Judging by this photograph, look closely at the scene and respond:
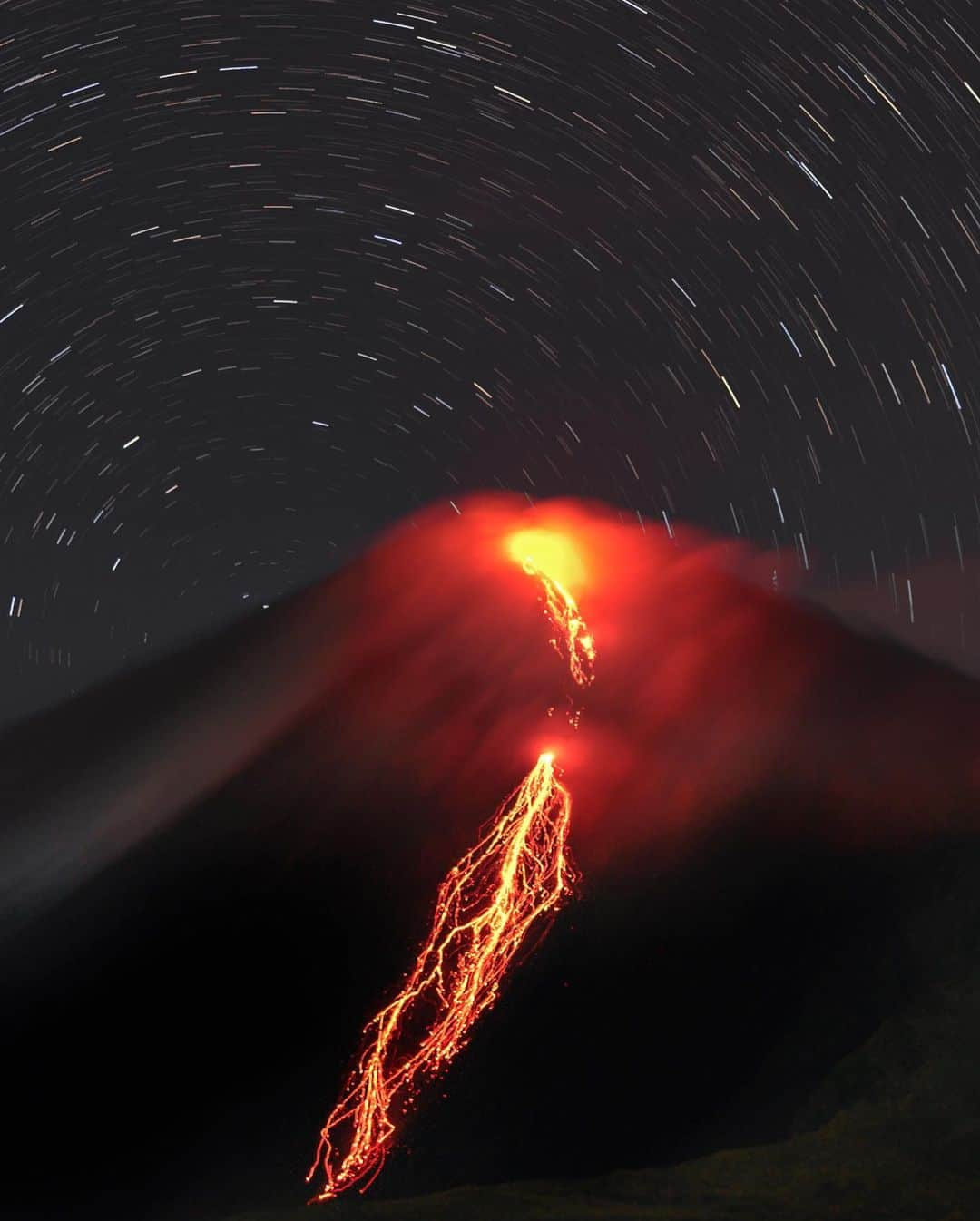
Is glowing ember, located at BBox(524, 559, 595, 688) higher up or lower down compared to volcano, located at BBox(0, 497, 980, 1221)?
higher up

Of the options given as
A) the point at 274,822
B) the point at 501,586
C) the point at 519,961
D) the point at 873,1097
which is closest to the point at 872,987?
the point at 873,1097

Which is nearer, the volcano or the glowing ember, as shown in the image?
the volcano

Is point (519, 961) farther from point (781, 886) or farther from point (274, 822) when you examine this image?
point (274, 822)


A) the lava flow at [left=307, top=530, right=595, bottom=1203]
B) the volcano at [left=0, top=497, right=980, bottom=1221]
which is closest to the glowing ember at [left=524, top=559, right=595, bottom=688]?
the volcano at [left=0, top=497, right=980, bottom=1221]

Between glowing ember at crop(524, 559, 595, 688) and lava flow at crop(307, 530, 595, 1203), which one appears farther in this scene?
glowing ember at crop(524, 559, 595, 688)

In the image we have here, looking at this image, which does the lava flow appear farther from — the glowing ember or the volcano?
the glowing ember

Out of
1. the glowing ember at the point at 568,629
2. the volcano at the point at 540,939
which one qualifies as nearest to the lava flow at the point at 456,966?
the volcano at the point at 540,939
